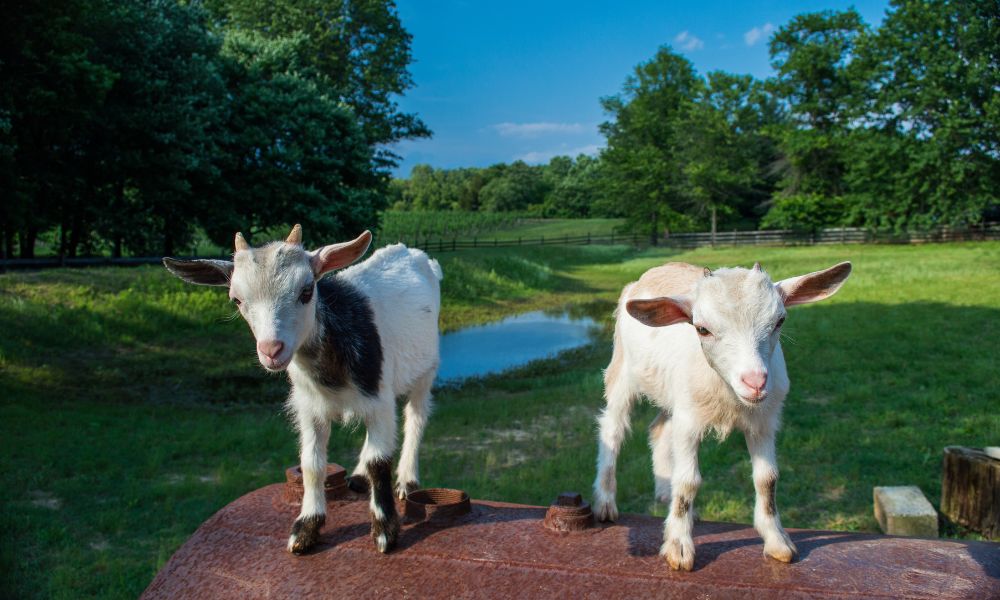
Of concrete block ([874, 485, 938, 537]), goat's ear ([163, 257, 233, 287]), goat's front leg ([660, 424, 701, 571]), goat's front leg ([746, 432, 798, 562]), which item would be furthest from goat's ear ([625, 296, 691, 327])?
concrete block ([874, 485, 938, 537])

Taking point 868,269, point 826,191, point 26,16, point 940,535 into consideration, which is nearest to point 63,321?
point 26,16

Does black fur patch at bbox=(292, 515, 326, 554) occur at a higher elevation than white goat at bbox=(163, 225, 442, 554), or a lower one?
lower

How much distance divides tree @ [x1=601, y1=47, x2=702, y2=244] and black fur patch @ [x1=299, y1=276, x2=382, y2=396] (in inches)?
2042

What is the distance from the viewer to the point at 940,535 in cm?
610

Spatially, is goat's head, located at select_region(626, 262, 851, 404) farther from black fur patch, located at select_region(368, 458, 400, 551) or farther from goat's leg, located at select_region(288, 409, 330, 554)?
goat's leg, located at select_region(288, 409, 330, 554)

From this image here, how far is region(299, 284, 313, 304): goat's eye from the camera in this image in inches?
117

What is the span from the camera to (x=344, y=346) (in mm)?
3367

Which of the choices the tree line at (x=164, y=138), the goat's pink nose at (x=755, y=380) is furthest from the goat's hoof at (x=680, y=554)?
the tree line at (x=164, y=138)

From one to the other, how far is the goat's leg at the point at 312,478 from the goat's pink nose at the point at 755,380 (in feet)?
6.68

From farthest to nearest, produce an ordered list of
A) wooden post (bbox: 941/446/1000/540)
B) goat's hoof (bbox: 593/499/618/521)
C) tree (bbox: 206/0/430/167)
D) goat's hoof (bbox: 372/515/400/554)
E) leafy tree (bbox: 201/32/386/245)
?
tree (bbox: 206/0/430/167) < leafy tree (bbox: 201/32/386/245) < wooden post (bbox: 941/446/1000/540) < goat's hoof (bbox: 593/499/618/521) < goat's hoof (bbox: 372/515/400/554)

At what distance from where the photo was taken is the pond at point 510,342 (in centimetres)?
1609

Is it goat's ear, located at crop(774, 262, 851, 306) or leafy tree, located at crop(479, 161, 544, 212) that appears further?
leafy tree, located at crop(479, 161, 544, 212)

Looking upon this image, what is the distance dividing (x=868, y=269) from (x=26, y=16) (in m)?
28.3

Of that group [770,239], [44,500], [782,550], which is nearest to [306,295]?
[782,550]
